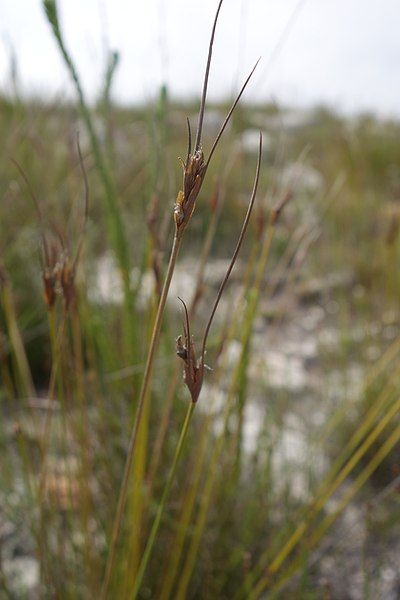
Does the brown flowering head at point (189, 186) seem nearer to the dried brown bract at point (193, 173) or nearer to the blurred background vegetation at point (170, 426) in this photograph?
the dried brown bract at point (193, 173)

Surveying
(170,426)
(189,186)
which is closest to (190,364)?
(189,186)

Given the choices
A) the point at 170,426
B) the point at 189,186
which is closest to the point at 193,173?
the point at 189,186

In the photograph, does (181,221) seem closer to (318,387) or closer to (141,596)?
(141,596)

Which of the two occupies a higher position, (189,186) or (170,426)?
(189,186)

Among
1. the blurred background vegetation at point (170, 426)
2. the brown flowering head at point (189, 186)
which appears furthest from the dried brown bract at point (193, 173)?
the blurred background vegetation at point (170, 426)

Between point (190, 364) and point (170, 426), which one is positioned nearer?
point (190, 364)

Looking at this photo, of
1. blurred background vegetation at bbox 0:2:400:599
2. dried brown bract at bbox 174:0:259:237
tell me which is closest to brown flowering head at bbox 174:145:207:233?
dried brown bract at bbox 174:0:259:237

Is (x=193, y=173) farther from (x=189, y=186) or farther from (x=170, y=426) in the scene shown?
(x=170, y=426)

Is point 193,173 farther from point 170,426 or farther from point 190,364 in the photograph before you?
point 170,426

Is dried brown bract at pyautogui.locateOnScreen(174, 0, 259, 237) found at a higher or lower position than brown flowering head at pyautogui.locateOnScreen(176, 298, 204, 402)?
higher

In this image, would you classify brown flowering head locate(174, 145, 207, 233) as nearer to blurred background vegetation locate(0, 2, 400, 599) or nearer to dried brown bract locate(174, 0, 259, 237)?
dried brown bract locate(174, 0, 259, 237)

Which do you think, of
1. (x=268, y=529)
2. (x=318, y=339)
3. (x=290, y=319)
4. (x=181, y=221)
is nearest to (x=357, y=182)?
(x=290, y=319)
